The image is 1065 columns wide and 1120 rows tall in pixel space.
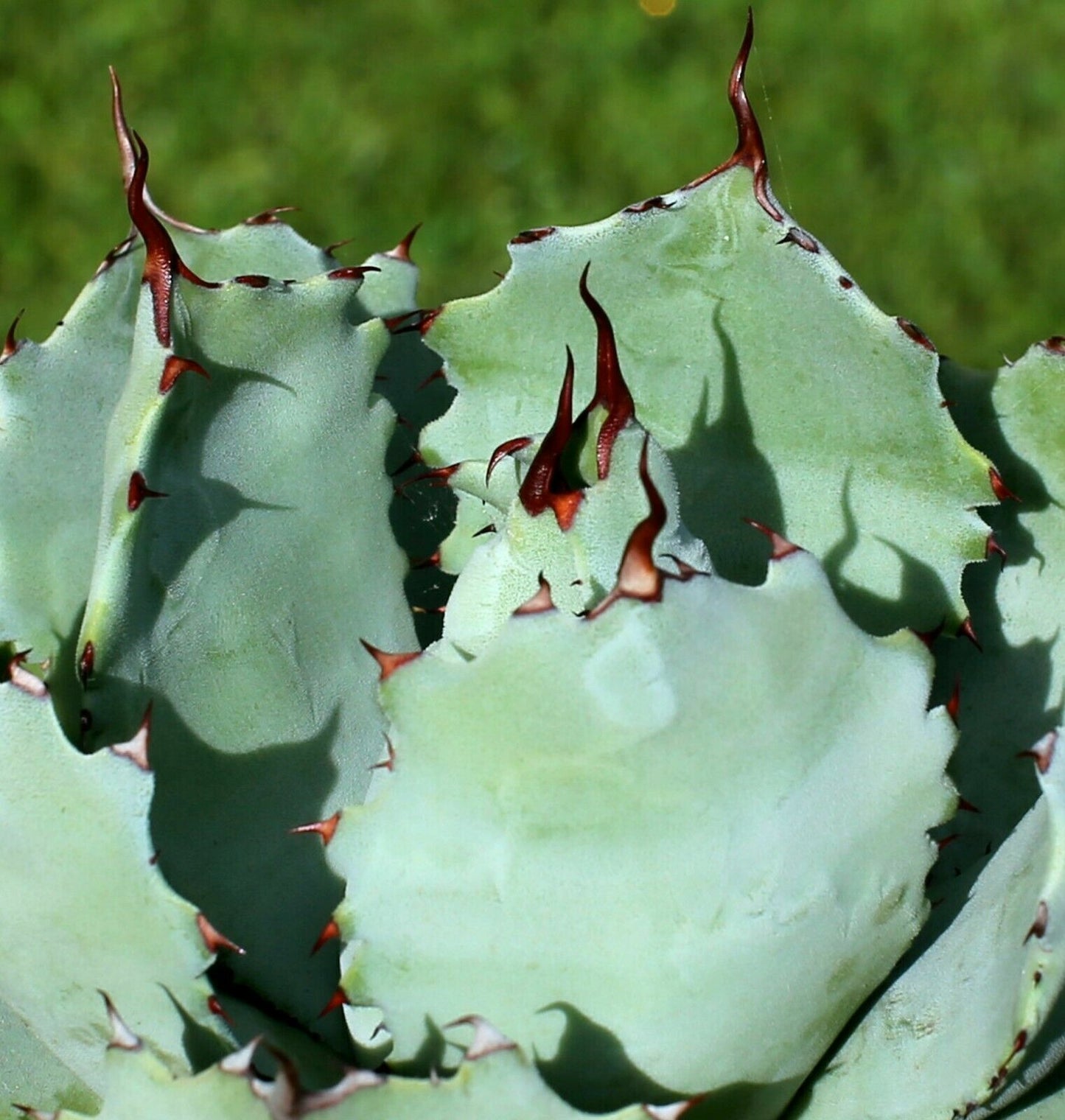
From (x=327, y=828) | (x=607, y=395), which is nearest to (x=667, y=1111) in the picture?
(x=327, y=828)

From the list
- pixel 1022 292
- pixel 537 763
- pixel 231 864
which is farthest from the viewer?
pixel 1022 292

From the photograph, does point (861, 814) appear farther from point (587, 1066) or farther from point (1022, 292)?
point (1022, 292)

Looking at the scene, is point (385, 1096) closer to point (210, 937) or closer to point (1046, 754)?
point (210, 937)

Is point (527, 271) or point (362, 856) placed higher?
point (527, 271)

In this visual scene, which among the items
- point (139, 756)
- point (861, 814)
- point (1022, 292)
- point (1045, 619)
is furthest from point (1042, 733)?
point (1022, 292)

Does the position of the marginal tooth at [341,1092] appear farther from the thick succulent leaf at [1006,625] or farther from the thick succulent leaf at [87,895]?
the thick succulent leaf at [1006,625]

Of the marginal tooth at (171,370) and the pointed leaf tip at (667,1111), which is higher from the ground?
the marginal tooth at (171,370)

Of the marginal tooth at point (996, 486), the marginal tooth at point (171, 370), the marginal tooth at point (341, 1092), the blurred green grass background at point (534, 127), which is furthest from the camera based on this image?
the blurred green grass background at point (534, 127)

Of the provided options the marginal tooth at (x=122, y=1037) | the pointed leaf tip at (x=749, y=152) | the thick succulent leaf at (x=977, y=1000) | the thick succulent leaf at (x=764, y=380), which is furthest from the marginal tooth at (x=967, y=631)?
the marginal tooth at (x=122, y=1037)
